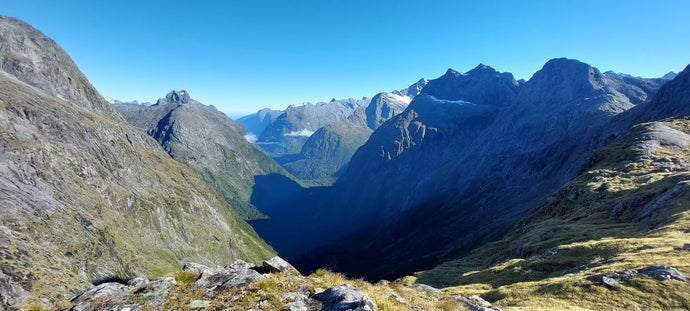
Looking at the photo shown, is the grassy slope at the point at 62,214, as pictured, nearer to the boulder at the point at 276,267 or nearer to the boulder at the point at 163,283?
the boulder at the point at 163,283

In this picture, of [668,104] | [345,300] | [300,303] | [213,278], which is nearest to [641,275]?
[345,300]

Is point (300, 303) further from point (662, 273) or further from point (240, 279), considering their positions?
point (662, 273)

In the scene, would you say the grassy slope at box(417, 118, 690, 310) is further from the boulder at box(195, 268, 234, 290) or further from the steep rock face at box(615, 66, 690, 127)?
the steep rock face at box(615, 66, 690, 127)

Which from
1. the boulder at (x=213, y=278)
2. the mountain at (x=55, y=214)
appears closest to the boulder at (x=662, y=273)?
the boulder at (x=213, y=278)

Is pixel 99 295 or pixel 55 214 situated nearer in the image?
pixel 99 295

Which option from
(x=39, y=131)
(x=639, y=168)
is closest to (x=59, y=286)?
(x=39, y=131)

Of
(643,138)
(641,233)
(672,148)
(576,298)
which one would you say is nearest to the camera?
(576,298)

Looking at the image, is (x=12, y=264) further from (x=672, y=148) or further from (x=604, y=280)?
(x=672, y=148)
